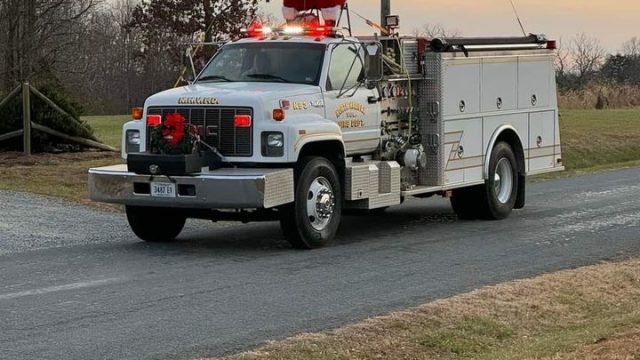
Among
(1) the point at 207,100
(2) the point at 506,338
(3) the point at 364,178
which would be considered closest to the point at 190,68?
(1) the point at 207,100

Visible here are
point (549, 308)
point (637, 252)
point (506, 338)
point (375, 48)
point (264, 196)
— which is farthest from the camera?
point (375, 48)

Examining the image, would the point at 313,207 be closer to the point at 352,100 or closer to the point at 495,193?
the point at 352,100

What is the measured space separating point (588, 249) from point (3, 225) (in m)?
6.93

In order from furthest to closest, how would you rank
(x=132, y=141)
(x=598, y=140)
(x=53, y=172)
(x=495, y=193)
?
1. (x=598, y=140)
2. (x=53, y=172)
3. (x=495, y=193)
4. (x=132, y=141)

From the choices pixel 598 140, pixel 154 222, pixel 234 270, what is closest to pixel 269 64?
pixel 154 222

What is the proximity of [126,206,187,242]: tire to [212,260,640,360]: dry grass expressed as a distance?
434 cm

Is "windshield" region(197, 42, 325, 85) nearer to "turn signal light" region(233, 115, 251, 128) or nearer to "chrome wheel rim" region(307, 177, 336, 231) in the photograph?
"turn signal light" region(233, 115, 251, 128)

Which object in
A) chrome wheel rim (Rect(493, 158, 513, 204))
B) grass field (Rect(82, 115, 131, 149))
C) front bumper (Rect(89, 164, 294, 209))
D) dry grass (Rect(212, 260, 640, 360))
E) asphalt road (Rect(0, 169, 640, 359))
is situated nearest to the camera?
dry grass (Rect(212, 260, 640, 360))

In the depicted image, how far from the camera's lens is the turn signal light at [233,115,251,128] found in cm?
1104

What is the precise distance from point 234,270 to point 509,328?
2.96 m

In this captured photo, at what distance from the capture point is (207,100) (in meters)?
11.3

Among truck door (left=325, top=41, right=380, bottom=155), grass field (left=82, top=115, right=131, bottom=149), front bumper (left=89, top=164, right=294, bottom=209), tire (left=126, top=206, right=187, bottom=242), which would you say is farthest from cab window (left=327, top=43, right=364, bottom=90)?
grass field (left=82, top=115, right=131, bottom=149)

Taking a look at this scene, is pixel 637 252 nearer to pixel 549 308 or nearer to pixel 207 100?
pixel 549 308

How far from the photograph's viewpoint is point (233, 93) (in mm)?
11328
